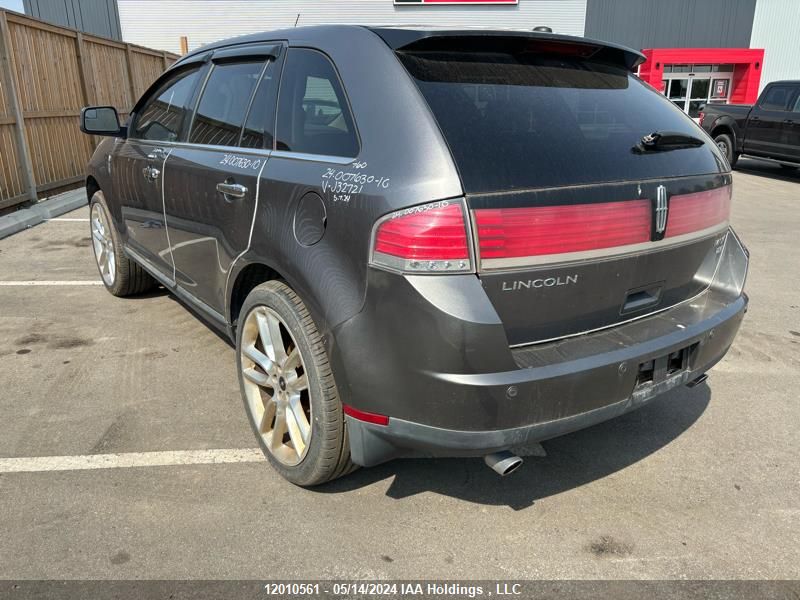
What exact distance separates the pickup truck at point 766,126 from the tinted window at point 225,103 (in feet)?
36.1

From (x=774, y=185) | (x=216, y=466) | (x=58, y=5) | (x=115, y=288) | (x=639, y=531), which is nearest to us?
(x=639, y=531)

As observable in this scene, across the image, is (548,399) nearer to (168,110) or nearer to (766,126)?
(168,110)

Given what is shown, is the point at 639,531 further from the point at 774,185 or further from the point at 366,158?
the point at 774,185

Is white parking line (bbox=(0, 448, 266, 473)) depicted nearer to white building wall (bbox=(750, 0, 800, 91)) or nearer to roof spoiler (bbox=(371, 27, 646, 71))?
roof spoiler (bbox=(371, 27, 646, 71))

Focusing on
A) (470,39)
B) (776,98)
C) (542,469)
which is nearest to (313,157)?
(470,39)

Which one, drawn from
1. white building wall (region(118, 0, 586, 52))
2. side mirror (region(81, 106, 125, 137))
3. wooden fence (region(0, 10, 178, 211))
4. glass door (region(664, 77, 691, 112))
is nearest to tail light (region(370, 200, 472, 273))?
side mirror (region(81, 106, 125, 137))

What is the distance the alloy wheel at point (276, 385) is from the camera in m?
2.48

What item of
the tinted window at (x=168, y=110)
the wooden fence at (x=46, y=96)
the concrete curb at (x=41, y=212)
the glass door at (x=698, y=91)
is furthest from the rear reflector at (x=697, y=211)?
the glass door at (x=698, y=91)

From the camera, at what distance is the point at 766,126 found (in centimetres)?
1229

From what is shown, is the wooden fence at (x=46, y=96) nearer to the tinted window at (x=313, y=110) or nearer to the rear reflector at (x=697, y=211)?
the tinted window at (x=313, y=110)

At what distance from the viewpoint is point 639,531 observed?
7.79 feet

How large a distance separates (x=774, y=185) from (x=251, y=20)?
67.3 feet

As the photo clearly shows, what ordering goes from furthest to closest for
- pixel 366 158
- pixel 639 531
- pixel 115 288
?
pixel 115 288 < pixel 639 531 < pixel 366 158

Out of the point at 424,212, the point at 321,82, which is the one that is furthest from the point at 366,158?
the point at 321,82
